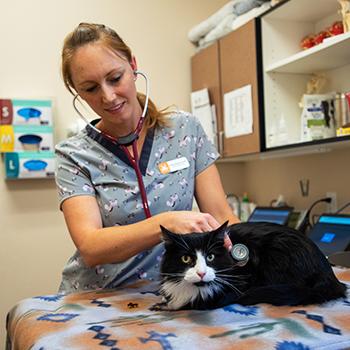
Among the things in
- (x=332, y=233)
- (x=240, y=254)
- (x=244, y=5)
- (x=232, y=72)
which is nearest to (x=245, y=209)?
(x=232, y=72)

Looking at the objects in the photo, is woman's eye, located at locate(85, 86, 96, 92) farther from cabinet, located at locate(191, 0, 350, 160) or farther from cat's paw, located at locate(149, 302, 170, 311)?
cabinet, located at locate(191, 0, 350, 160)

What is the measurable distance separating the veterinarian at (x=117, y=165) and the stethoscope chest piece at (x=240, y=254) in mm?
231

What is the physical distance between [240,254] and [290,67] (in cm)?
136

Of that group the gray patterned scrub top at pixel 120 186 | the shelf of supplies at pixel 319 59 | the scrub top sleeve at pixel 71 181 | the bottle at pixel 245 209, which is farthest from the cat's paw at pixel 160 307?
the bottle at pixel 245 209

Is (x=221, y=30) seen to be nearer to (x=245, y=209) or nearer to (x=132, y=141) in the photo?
(x=245, y=209)

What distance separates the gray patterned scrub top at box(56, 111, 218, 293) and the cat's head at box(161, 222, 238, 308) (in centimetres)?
27

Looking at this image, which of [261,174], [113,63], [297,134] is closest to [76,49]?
[113,63]

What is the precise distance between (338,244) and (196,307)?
0.99m

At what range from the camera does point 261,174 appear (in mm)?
2586

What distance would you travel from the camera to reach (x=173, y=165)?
46.2 inches

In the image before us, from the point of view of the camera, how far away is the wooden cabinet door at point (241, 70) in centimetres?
206

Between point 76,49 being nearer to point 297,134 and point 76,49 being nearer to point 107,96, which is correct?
point 107,96

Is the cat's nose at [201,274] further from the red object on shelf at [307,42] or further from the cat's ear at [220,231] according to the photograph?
the red object on shelf at [307,42]

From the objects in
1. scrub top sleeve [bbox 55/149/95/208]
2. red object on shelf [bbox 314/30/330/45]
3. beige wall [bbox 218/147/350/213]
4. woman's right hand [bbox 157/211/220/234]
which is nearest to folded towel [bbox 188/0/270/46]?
red object on shelf [bbox 314/30/330/45]
